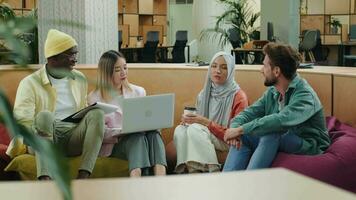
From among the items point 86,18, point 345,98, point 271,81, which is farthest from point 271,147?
point 86,18

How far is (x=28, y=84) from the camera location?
13.0 ft

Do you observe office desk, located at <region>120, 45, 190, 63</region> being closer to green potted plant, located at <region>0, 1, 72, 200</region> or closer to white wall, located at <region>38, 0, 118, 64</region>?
white wall, located at <region>38, 0, 118, 64</region>

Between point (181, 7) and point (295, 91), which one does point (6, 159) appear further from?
point (181, 7)

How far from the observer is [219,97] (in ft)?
14.3

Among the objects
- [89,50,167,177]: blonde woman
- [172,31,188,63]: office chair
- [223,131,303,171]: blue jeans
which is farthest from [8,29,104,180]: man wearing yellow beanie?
[172,31,188,63]: office chair

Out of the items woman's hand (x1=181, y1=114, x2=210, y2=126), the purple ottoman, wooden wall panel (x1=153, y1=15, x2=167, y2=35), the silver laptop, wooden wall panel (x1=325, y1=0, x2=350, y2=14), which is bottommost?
the purple ottoman

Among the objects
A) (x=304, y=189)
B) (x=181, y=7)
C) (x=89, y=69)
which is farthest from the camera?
(x=181, y=7)

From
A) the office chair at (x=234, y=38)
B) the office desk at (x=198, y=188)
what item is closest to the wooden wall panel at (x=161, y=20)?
the office chair at (x=234, y=38)

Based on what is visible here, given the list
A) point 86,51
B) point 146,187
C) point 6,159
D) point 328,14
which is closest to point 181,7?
point 328,14

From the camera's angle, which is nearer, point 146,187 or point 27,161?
point 146,187

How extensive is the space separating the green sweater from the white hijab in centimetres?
57

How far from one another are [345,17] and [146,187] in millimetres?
13414

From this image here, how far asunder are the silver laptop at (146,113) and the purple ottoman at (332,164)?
76 centimetres

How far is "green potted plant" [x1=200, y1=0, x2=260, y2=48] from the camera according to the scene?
1066cm
